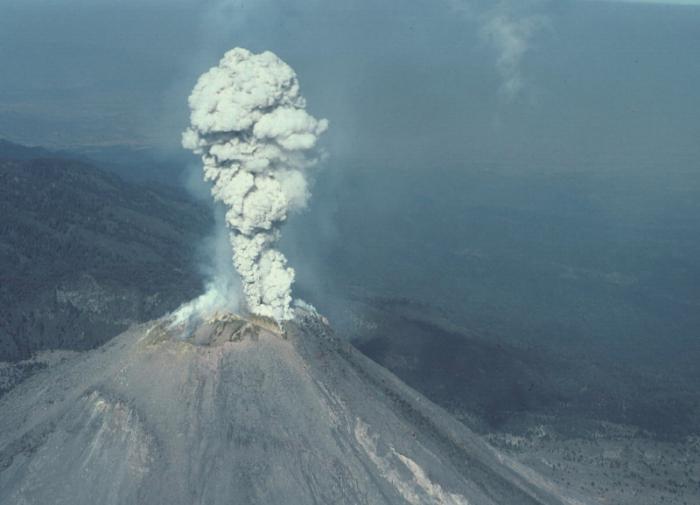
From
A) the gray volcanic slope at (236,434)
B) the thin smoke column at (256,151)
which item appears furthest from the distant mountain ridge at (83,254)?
the thin smoke column at (256,151)

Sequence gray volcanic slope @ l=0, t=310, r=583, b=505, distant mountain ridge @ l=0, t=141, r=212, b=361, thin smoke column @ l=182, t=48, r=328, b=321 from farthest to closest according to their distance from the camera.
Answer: distant mountain ridge @ l=0, t=141, r=212, b=361
thin smoke column @ l=182, t=48, r=328, b=321
gray volcanic slope @ l=0, t=310, r=583, b=505

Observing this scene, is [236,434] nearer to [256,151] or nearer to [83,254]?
[256,151]

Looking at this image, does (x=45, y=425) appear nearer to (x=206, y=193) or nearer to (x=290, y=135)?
(x=290, y=135)

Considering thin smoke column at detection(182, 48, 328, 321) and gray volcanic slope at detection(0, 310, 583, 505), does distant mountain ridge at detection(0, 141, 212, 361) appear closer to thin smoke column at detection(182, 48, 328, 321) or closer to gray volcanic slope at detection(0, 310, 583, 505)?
gray volcanic slope at detection(0, 310, 583, 505)

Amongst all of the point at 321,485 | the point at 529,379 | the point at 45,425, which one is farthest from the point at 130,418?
the point at 529,379

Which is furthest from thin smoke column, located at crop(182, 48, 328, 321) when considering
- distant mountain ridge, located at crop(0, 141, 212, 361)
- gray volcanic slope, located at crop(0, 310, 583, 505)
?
distant mountain ridge, located at crop(0, 141, 212, 361)

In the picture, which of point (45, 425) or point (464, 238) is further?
point (464, 238)
